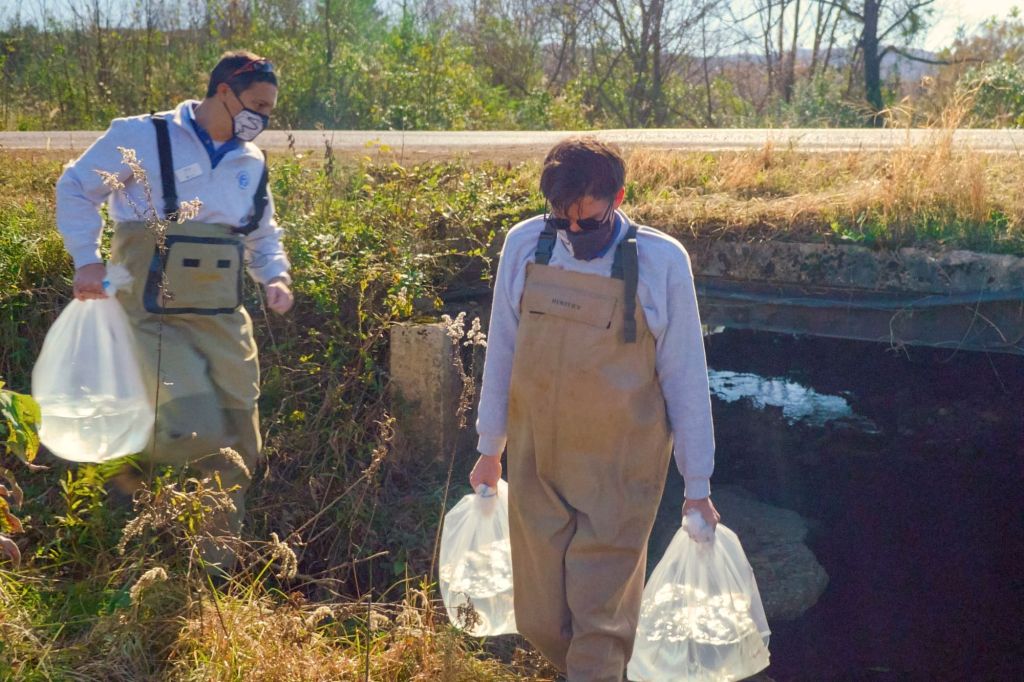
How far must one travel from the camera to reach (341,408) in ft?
15.5

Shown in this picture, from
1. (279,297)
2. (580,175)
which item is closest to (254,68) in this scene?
(279,297)

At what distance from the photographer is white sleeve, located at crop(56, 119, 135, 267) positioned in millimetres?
3225

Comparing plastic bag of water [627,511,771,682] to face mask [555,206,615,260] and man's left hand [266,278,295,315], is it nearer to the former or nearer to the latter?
face mask [555,206,615,260]

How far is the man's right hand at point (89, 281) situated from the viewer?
321 cm

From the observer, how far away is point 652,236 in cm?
263

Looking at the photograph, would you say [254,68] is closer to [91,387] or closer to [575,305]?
[91,387]

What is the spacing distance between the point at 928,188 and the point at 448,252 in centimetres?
249

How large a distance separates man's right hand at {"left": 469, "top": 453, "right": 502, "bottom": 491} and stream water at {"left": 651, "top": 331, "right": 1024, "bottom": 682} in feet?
6.62

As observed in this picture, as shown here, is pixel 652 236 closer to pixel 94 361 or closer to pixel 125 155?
pixel 125 155

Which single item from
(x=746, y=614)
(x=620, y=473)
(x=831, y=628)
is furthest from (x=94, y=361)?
(x=831, y=628)

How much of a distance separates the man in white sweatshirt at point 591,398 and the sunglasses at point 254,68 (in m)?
1.24

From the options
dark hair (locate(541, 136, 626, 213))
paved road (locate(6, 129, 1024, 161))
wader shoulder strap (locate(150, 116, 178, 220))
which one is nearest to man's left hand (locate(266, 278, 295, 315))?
wader shoulder strap (locate(150, 116, 178, 220))

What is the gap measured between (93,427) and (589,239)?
5.92ft

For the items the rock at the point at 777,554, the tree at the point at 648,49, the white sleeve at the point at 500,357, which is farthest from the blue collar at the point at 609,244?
the tree at the point at 648,49
